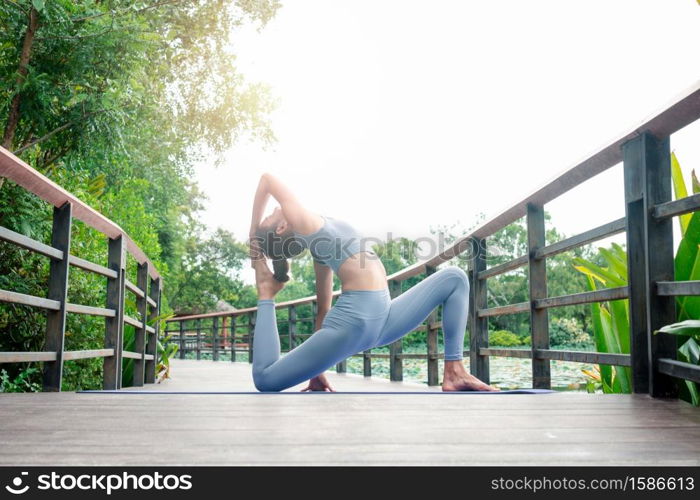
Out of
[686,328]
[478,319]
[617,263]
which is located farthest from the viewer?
[478,319]

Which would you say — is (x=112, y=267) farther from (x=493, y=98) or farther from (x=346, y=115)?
(x=493, y=98)

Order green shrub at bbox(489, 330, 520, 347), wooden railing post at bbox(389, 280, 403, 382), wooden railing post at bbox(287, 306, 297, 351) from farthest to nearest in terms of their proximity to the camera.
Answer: green shrub at bbox(489, 330, 520, 347) → wooden railing post at bbox(287, 306, 297, 351) → wooden railing post at bbox(389, 280, 403, 382)

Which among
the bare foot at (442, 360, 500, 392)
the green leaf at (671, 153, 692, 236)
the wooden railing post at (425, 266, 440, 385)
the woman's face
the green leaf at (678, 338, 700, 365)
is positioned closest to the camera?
the green leaf at (678, 338, 700, 365)

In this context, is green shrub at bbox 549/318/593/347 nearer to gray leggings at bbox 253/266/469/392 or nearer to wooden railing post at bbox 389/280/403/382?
wooden railing post at bbox 389/280/403/382

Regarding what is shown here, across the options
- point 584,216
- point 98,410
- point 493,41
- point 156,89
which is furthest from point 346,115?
point 98,410

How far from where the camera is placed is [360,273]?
8.07ft

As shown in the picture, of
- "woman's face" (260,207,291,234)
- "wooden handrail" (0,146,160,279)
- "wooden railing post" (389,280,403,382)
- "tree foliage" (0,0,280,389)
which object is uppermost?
"tree foliage" (0,0,280,389)

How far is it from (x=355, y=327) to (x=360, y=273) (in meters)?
0.20

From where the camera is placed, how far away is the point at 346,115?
40.1m

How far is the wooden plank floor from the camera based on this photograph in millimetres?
1107

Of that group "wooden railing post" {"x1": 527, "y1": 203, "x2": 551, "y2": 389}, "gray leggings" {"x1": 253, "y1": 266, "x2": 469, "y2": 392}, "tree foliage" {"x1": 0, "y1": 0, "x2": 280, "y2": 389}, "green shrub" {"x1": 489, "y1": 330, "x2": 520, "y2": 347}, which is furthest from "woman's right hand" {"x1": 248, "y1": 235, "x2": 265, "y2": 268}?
"green shrub" {"x1": 489, "y1": 330, "x2": 520, "y2": 347}

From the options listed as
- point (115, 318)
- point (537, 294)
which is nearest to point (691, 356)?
point (537, 294)

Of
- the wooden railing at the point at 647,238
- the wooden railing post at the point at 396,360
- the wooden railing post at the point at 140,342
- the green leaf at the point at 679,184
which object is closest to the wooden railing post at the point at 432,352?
the wooden railing post at the point at 396,360
